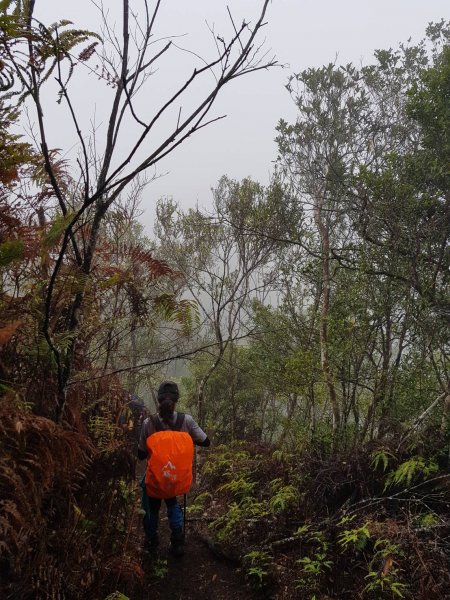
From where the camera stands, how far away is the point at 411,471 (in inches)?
169

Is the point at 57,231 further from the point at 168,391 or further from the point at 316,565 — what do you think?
the point at 316,565

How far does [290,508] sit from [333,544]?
32.9 inches

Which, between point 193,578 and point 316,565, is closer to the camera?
point 316,565

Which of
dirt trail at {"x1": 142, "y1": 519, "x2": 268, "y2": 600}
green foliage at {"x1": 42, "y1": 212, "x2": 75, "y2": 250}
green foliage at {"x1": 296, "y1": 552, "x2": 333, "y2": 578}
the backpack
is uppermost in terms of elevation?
green foliage at {"x1": 42, "y1": 212, "x2": 75, "y2": 250}

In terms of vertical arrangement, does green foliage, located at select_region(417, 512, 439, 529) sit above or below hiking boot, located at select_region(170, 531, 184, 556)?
above

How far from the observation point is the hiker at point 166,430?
4430mm

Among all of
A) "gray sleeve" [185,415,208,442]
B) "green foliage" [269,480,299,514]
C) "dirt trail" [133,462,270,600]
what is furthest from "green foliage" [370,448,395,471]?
"gray sleeve" [185,415,208,442]

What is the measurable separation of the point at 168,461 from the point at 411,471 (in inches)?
96.2

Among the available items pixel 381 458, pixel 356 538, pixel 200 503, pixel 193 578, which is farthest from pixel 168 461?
pixel 200 503

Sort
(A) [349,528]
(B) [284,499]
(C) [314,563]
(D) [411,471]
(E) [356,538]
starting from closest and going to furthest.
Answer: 1. (E) [356,538]
2. (C) [314,563]
3. (A) [349,528]
4. (D) [411,471]
5. (B) [284,499]

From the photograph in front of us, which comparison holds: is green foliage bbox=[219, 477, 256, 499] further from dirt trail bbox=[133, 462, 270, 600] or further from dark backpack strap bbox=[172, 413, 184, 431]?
dark backpack strap bbox=[172, 413, 184, 431]

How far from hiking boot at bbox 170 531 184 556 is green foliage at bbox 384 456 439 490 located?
2.22 m

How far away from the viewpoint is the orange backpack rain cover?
4.26m

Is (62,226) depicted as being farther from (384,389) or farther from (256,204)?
(256,204)
